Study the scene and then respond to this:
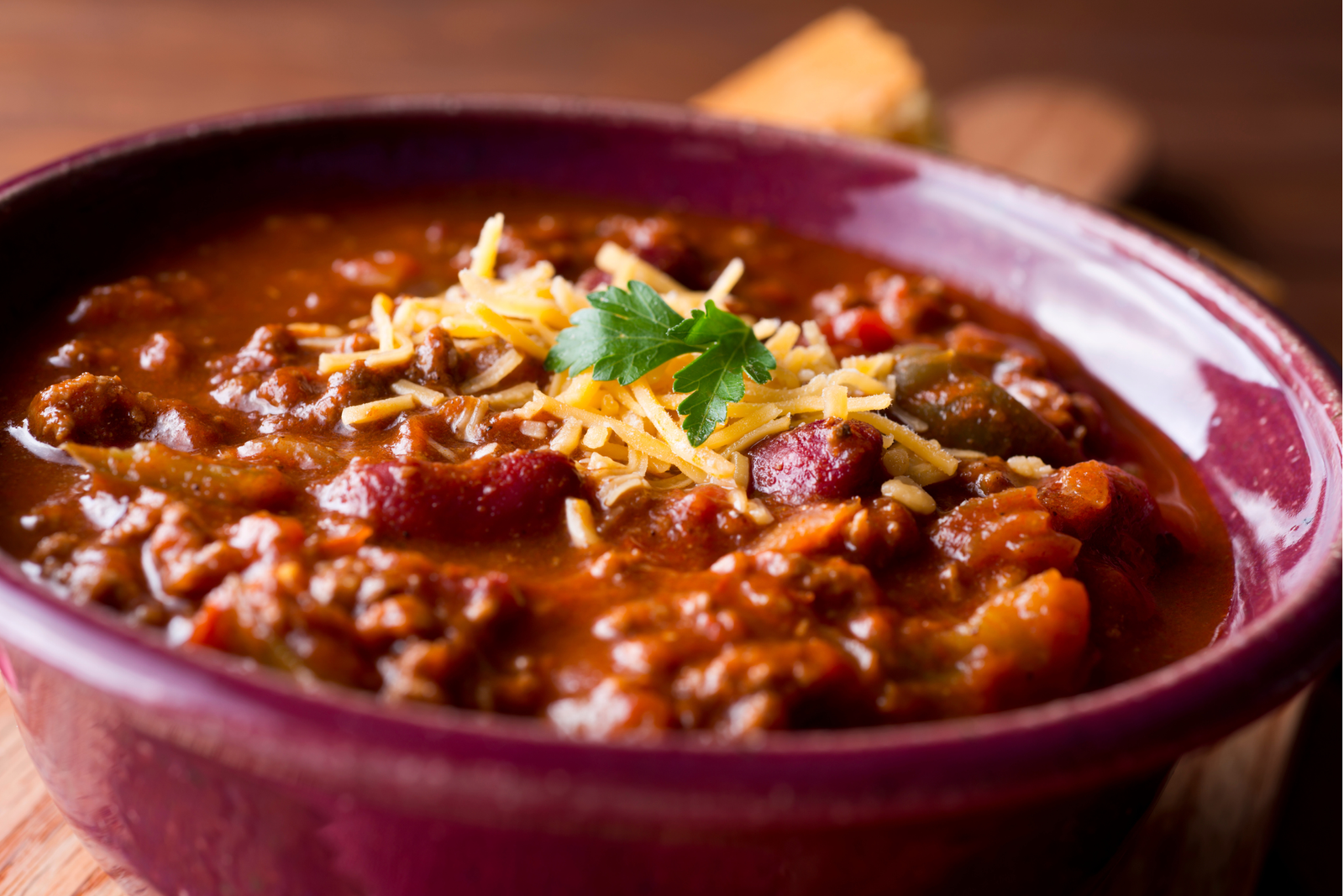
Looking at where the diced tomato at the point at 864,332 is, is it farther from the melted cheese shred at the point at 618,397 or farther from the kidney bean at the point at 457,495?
the kidney bean at the point at 457,495

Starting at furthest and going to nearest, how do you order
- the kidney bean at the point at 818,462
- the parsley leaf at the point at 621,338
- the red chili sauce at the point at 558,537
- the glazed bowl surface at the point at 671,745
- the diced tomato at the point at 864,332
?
the diced tomato at the point at 864,332 < the parsley leaf at the point at 621,338 < the kidney bean at the point at 818,462 < the red chili sauce at the point at 558,537 < the glazed bowl surface at the point at 671,745

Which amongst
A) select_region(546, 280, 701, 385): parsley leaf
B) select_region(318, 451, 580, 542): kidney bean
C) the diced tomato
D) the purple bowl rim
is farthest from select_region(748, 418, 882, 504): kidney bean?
the diced tomato

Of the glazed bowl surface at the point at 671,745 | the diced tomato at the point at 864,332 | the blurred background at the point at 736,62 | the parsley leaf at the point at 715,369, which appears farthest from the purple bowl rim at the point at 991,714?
the blurred background at the point at 736,62

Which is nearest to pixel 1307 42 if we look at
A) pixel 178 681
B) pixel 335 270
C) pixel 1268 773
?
pixel 1268 773

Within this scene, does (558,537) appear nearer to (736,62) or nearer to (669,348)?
(669,348)

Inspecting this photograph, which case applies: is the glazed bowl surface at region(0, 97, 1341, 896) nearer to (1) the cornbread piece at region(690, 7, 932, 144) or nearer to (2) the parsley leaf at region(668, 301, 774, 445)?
(2) the parsley leaf at region(668, 301, 774, 445)
